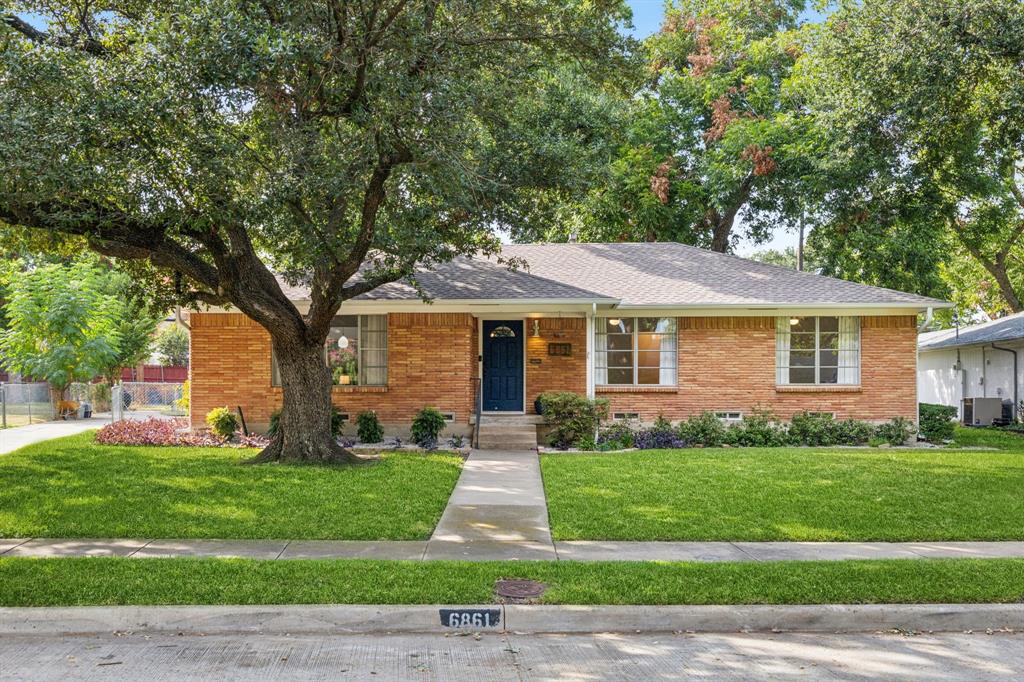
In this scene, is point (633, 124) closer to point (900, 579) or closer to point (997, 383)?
point (997, 383)

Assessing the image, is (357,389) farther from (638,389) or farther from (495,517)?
(495,517)

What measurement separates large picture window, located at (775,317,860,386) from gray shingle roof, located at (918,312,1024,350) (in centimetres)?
758

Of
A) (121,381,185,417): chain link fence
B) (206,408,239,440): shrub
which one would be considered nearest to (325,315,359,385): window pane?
(206,408,239,440): shrub

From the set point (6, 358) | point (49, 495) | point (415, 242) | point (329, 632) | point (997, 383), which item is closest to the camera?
point (329, 632)

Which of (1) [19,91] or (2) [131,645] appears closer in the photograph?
(2) [131,645]

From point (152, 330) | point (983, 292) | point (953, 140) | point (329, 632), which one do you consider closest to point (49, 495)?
point (329, 632)

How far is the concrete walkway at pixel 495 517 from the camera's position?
23.1ft

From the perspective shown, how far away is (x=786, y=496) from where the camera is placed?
9.63 meters

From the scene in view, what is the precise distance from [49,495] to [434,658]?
7.23 metres

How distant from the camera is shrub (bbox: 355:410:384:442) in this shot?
15.1 m

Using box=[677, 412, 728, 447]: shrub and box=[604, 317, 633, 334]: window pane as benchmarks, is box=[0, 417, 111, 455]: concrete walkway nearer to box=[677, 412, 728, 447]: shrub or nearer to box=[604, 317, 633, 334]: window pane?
box=[604, 317, 633, 334]: window pane

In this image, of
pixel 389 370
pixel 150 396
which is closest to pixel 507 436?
pixel 389 370

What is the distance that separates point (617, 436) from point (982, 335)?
15.2m

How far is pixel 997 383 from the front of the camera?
74.5ft
